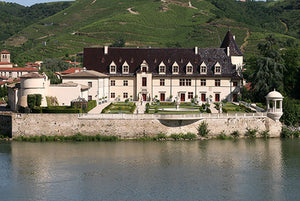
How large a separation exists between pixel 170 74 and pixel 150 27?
79.6 meters

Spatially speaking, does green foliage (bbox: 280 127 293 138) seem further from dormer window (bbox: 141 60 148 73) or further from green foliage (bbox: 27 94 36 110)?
green foliage (bbox: 27 94 36 110)

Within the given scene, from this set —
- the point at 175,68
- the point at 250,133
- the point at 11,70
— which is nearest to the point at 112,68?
the point at 175,68

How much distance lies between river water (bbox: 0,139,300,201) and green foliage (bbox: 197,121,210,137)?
1.16 metres

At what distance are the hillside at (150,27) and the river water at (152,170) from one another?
80.2 metres

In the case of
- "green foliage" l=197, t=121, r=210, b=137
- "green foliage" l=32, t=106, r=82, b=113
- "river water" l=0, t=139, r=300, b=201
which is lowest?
"river water" l=0, t=139, r=300, b=201

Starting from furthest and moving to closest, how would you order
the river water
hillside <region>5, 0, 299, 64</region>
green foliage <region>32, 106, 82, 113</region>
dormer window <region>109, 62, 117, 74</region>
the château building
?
1. hillside <region>5, 0, 299, 64</region>
2. dormer window <region>109, 62, 117, 74</region>
3. the château building
4. green foliage <region>32, 106, 82, 113</region>
5. the river water

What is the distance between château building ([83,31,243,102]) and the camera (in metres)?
64.6

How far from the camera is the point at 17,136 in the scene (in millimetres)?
46000

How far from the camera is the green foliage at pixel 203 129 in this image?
154 feet

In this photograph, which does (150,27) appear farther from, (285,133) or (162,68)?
(285,133)

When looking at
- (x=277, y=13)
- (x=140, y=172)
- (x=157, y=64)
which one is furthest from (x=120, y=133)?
(x=277, y=13)

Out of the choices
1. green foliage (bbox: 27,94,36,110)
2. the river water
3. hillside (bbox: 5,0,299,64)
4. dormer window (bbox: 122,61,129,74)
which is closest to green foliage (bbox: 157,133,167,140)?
the river water

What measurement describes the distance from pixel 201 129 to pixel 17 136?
16.4 meters

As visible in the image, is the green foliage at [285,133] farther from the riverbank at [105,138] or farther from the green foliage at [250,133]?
the riverbank at [105,138]
